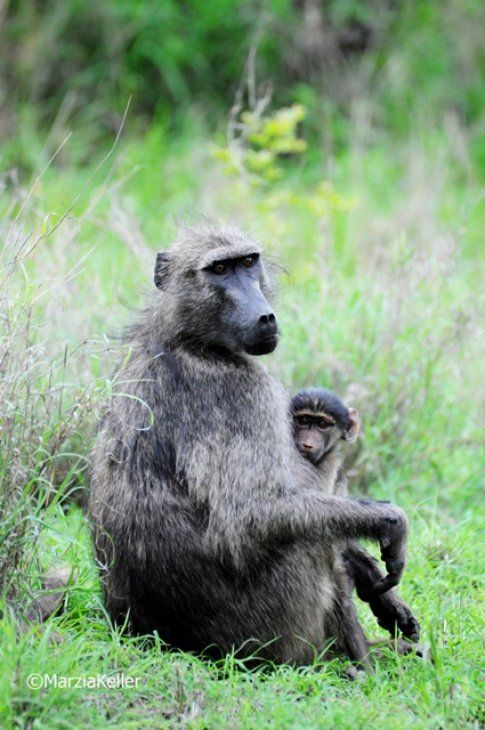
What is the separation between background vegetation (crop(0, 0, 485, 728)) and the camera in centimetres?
362

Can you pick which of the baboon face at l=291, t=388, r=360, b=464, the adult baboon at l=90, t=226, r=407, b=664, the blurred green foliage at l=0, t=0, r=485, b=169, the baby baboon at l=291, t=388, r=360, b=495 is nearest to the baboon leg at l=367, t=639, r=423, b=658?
the adult baboon at l=90, t=226, r=407, b=664

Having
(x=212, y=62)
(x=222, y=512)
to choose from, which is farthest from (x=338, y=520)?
(x=212, y=62)

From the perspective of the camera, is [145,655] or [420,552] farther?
[420,552]

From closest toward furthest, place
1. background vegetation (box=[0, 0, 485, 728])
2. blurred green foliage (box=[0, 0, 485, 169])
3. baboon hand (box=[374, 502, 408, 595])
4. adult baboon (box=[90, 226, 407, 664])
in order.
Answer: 1. background vegetation (box=[0, 0, 485, 728])
2. adult baboon (box=[90, 226, 407, 664])
3. baboon hand (box=[374, 502, 408, 595])
4. blurred green foliage (box=[0, 0, 485, 169])

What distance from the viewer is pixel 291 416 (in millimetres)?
4238

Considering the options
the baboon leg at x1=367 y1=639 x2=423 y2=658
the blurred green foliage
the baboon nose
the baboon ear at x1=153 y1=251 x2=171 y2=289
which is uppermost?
the blurred green foliage

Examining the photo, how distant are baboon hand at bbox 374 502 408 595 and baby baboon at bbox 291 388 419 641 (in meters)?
0.15

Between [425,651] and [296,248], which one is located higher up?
[296,248]

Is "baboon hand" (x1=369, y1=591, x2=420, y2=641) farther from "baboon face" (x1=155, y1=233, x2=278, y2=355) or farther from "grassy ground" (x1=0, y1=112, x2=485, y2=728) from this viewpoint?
"baboon face" (x1=155, y1=233, x2=278, y2=355)

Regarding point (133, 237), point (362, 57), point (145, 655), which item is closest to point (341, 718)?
point (145, 655)

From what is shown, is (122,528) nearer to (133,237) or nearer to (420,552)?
(420,552)

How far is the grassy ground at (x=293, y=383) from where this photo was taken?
3.44m

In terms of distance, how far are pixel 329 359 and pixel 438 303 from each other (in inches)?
30.4

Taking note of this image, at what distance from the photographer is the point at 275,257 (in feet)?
15.4
